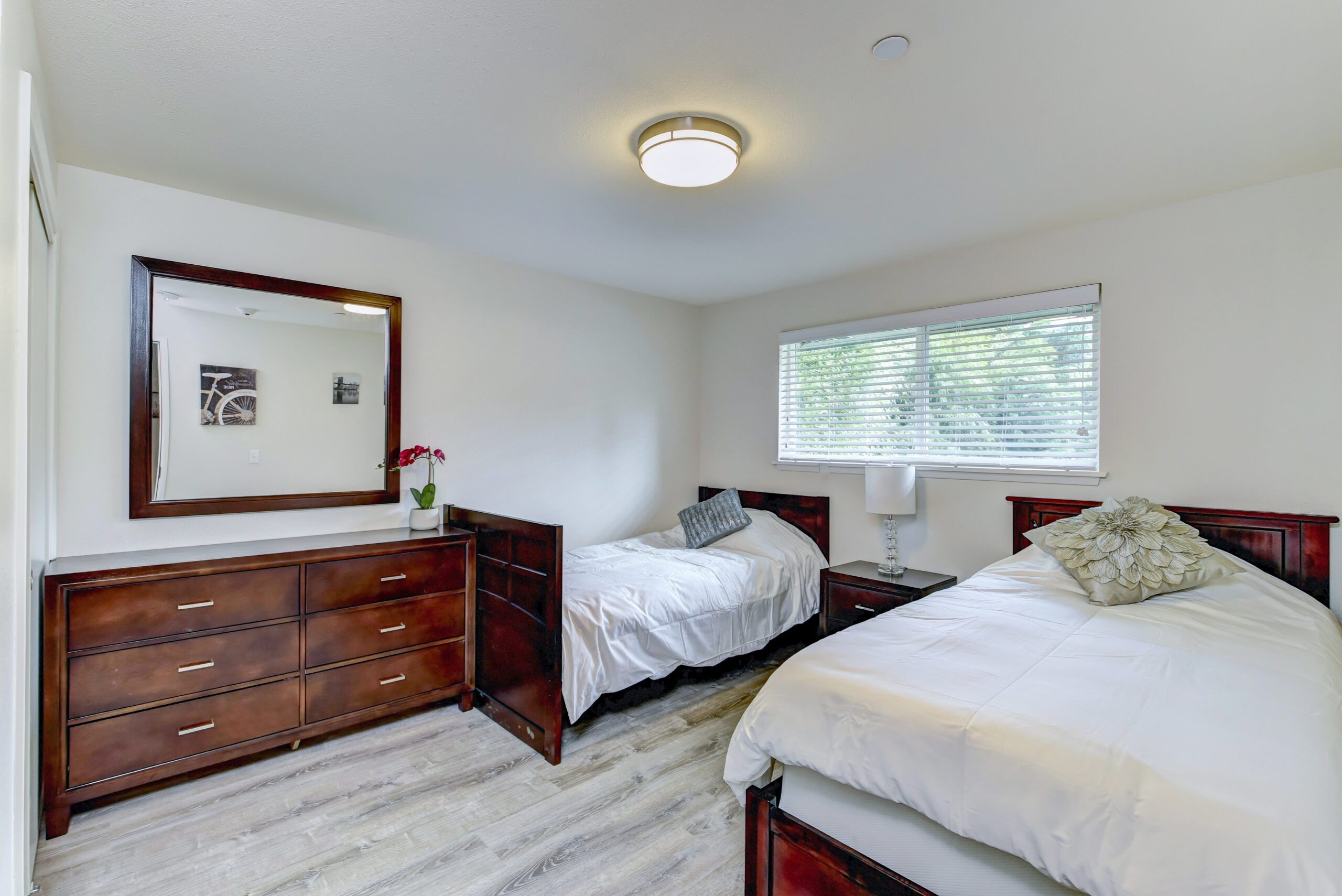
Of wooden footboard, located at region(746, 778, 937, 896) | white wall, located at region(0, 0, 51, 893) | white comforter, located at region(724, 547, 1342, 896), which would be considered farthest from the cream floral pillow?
white wall, located at region(0, 0, 51, 893)

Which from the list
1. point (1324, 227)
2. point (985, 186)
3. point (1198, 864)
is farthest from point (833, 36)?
point (1324, 227)

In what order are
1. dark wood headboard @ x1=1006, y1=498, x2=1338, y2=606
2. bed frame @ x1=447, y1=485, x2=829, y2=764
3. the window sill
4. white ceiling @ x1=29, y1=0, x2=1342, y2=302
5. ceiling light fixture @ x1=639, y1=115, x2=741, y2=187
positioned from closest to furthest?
white ceiling @ x1=29, y1=0, x2=1342, y2=302 < ceiling light fixture @ x1=639, y1=115, x2=741, y2=187 < dark wood headboard @ x1=1006, y1=498, x2=1338, y2=606 < bed frame @ x1=447, y1=485, x2=829, y2=764 < the window sill

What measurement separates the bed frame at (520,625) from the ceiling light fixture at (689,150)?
1378 millimetres

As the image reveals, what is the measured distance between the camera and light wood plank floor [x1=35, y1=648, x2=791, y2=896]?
1.82 meters

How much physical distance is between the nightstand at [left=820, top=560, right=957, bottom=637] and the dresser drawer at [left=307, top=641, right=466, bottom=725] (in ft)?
6.39

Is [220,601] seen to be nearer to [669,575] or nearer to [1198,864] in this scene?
[669,575]

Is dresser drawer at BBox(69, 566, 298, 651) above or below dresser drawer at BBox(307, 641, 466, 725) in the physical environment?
above

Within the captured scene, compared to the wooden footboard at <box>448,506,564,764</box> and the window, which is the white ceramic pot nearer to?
the wooden footboard at <box>448,506,564,764</box>

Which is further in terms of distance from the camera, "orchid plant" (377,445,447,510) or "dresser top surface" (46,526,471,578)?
"orchid plant" (377,445,447,510)

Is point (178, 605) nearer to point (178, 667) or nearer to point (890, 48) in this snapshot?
point (178, 667)

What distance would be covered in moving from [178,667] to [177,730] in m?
0.23

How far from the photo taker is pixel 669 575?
3166 millimetres

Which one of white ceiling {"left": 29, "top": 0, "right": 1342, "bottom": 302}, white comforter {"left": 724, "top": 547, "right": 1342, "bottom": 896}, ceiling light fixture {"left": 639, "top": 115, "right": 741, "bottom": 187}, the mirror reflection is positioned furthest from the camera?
the mirror reflection

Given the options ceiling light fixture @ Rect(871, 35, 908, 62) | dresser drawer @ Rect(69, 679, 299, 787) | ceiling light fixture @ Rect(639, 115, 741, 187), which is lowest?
dresser drawer @ Rect(69, 679, 299, 787)
